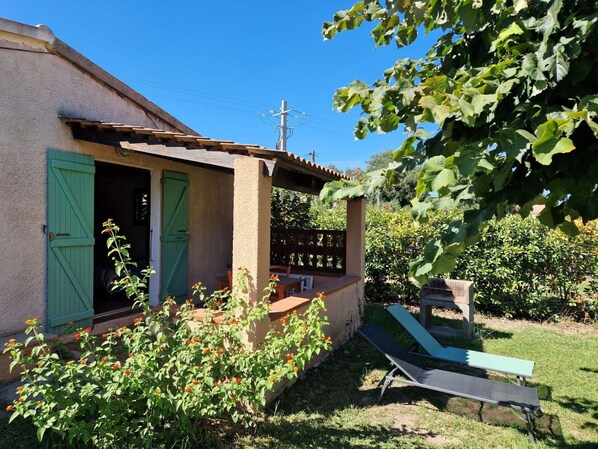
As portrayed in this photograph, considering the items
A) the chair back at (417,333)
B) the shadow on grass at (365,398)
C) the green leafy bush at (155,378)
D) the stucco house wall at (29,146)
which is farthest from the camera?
the chair back at (417,333)

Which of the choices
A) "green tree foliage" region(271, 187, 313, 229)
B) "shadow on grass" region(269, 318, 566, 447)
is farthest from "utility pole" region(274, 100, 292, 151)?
"shadow on grass" region(269, 318, 566, 447)

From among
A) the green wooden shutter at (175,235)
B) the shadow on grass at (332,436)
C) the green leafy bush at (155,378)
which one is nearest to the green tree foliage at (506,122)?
the green leafy bush at (155,378)

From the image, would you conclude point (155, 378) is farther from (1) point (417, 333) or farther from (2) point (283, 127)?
(2) point (283, 127)

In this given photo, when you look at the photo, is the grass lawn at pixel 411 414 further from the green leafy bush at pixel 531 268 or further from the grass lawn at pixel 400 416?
the green leafy bush at pixel 531 268

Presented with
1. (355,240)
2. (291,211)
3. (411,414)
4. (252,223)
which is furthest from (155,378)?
(291,211)

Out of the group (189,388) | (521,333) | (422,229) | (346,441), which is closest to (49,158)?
(189,388)

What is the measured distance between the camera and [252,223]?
13.4ft

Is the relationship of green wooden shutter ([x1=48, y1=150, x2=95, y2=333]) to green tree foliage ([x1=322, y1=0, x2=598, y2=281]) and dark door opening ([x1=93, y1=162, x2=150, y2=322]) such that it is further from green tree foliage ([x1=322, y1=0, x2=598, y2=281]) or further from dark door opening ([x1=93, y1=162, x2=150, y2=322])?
green tree foliage ([x1=322, y1=0, x2=598, y2=281])

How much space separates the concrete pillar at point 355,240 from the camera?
7.64m

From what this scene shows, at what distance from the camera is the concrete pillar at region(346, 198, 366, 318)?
25.1 feet

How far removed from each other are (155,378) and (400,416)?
2687 mm

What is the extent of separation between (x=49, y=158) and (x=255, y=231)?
2951 millimetres

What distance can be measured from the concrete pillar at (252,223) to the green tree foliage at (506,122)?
85.7 inches

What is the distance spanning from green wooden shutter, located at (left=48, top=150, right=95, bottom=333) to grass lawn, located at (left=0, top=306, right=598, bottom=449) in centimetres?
193
